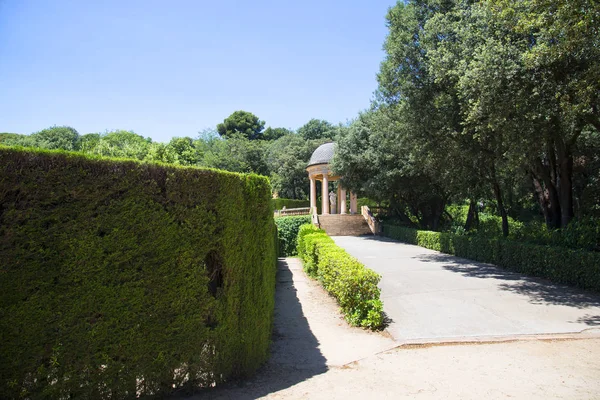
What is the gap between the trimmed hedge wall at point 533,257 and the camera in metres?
10.1

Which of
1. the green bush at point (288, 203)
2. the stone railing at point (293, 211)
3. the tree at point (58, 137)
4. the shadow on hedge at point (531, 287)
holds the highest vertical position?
the tree at point (58, 137)

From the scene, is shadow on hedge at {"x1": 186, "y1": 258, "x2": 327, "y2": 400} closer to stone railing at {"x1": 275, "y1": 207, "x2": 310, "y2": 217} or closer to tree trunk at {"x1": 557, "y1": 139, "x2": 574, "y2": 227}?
tree trunk at {"x1": 557, "y1": 139, "x2": 574, "y2": 227}

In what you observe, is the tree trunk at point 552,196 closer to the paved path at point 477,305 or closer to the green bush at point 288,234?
the paved path at point 477,305

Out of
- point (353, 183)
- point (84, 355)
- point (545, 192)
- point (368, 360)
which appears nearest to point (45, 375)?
point (84, 355)

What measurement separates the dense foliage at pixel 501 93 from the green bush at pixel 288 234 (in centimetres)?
920

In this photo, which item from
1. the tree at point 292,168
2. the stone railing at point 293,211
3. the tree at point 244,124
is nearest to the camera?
the stone railing at point 293,211

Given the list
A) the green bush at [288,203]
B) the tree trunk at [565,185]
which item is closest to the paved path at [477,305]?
the tree trunk at [565,185]

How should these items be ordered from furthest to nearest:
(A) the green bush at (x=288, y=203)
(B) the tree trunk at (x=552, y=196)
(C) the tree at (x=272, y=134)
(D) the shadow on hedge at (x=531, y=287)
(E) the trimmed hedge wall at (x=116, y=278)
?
(C) the tree at (x=272, y=134) → (A) the green bush at (x=288, y=203) → (B) the tree trunk at (x=552, y=196) → (D) the shadow on hedge at (x=531, y=287) → (E) the trimmed hedge wall at (x=116, y=278)

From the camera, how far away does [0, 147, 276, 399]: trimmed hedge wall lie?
3357 millimetres

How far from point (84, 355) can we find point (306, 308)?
6.20 meters

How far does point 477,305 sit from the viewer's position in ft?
28.4

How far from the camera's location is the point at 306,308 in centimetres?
934

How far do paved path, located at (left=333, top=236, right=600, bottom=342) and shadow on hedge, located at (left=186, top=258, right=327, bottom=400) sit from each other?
1.60m

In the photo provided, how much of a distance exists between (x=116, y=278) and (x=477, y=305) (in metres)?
7.64
